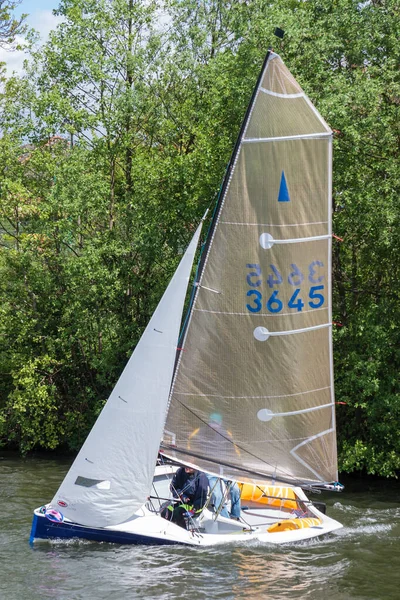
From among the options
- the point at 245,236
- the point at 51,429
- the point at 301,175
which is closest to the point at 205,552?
the point at 245,236

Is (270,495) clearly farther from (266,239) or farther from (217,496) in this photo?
(266,239)

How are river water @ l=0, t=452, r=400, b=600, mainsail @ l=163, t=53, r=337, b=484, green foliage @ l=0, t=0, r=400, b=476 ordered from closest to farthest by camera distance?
river water @ l=0, t=452, r=400, b=600, mainsail @ l=163, t=53, r=337, b=484, green foliage @ l=0, t=0, r=400, b=476

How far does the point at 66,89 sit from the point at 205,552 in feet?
61.3

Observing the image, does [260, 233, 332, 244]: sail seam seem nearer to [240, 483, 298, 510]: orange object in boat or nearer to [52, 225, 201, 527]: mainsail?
[52, 225, 201, 527]: mainsail

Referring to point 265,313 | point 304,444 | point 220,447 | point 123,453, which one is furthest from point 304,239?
point 123,453

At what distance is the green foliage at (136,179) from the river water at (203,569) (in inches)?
304

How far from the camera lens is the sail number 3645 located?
1650 centimetres

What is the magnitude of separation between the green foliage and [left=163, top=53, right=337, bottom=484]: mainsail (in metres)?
7.91

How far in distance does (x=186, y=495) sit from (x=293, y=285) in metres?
4.82

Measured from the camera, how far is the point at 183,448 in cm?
1658

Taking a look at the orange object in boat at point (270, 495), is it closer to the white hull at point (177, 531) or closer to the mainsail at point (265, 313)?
the white hull at point (177, 531)

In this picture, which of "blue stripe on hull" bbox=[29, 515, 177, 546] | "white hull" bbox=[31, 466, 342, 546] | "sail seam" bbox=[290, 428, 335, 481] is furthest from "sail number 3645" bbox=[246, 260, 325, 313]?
"blue stripe on hull" bbox=[29, 515, 177, 546]

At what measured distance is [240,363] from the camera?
16.7m

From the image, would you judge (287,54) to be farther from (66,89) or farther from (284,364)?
(284,364)
